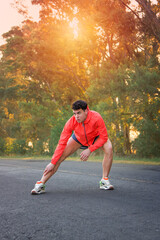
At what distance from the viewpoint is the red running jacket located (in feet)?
19.4

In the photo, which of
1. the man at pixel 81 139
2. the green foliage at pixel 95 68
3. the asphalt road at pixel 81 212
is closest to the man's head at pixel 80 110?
the man at pixel 81 139

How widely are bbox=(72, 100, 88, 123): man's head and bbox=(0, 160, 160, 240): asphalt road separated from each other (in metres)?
1.28

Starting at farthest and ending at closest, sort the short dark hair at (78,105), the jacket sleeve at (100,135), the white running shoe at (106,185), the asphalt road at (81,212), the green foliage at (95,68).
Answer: the green foliage at (95,68) → the white running shoe at (106,185) → the jacket sleeve at (100,135) → the short dark hair at (78,105) → the asphalt road at (81,212)

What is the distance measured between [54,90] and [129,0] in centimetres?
1263

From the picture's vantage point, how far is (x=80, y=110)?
224 inches

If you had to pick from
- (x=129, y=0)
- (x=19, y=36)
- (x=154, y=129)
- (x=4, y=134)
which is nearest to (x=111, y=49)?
(x=129, y=0)

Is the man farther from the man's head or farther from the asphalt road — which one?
the asphalt road

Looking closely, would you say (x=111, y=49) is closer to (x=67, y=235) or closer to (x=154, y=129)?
(x=154, y=129)

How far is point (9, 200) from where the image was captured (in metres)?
5.42

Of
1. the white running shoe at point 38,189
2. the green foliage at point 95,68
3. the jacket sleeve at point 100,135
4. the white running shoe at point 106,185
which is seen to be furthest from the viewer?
the green foliage at point 95,68

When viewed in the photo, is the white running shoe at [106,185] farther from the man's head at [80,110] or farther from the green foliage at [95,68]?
the green foliage at [95,68]

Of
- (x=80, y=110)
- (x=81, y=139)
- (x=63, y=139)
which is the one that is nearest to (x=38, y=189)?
(x=63, y=139)

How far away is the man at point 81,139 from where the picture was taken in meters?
5.75

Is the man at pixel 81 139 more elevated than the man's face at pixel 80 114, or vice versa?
the man's face at pixel 80 114
